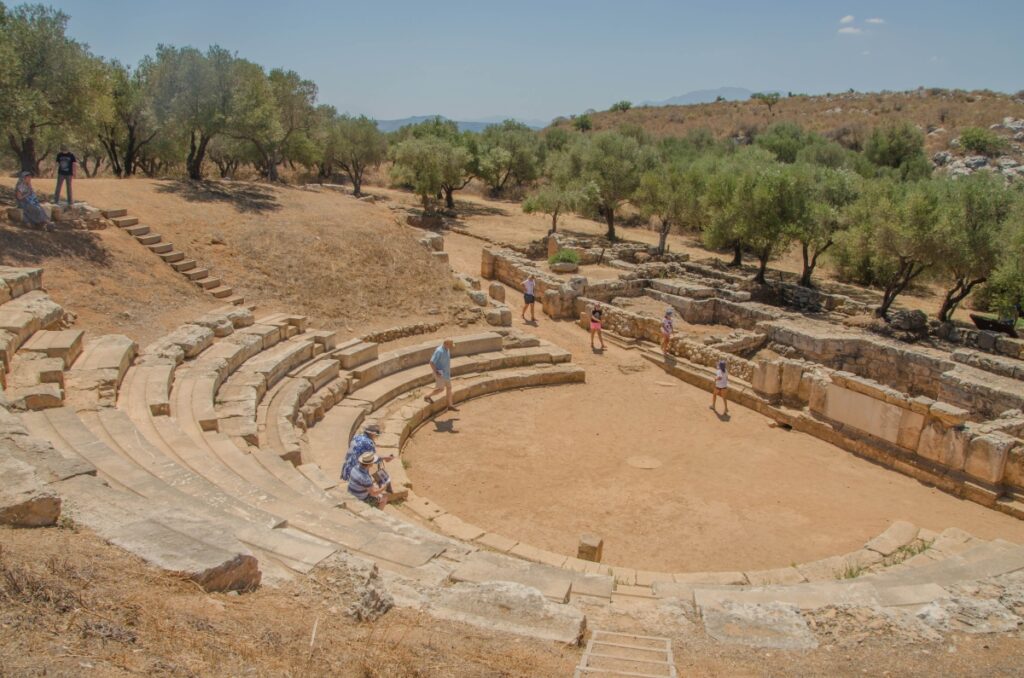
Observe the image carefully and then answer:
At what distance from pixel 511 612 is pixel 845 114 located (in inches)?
3020

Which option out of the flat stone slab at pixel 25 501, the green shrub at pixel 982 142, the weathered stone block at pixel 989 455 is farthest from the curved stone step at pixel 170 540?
the green shrub at pixel 982 142

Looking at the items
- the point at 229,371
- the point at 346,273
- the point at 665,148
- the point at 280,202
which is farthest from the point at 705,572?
the point at 665,148

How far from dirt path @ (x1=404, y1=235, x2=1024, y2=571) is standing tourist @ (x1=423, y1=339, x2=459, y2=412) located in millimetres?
633

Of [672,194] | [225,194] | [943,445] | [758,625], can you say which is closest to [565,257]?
[672,194]

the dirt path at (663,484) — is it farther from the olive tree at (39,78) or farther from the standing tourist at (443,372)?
the olive tree at (39,78)

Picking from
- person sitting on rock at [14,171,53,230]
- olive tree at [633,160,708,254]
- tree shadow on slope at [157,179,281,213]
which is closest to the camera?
person sitting on rock at [14,171,53,230]

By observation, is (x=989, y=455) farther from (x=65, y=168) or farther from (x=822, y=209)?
(x=65, y=168)

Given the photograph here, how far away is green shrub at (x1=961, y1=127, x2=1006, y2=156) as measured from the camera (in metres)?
49.0

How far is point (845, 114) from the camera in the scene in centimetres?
6938

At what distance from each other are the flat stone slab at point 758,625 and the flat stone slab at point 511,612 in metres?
1.35

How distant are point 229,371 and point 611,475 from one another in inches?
315

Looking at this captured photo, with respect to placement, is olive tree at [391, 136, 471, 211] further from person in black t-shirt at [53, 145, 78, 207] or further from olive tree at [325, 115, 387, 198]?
person in black t-shirt at [53, 145, 78, 207]

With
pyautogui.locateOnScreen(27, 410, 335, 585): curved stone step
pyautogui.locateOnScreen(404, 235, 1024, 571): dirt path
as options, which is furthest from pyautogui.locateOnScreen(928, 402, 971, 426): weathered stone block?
pyautogui.locateOnScreen(27, 410, 335, 585): curved stone step

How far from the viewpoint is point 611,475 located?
12.8 m
